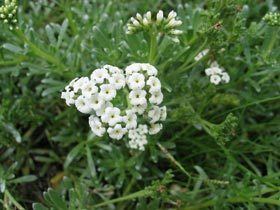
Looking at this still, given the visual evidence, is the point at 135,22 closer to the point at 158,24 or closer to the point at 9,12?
the point at 158,24

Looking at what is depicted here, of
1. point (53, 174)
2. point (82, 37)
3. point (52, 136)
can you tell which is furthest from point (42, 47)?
point (53, 174)

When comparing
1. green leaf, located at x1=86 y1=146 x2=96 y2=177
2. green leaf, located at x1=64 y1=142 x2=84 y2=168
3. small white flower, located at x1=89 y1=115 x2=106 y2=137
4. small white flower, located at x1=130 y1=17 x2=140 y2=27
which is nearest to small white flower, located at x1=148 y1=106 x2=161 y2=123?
small white flower, located at x1=89 y1=115 x2=106 y2=137

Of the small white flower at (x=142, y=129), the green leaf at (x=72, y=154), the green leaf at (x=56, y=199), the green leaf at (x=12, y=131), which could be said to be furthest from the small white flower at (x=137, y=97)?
the green leaf at (x=12, y=131)

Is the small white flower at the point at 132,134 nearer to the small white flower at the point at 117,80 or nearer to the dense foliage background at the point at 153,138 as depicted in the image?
the dense foliage background at the point at 153,138

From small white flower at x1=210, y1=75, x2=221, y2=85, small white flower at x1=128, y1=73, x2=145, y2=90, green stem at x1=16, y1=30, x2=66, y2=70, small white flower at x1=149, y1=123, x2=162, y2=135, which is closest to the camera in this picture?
small white flower at x1=128, y1=73, x2=145, y2=90

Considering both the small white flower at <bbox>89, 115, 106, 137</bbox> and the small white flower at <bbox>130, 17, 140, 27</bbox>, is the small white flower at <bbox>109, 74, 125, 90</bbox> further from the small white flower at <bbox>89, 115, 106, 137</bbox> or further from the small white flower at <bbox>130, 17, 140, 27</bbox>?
the small white flower at <bbox>130, 17, 140, 27</bbox>

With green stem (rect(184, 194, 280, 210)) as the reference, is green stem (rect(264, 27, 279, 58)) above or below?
above

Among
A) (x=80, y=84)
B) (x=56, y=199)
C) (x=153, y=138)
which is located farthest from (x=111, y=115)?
(x=153, y=138)
